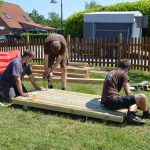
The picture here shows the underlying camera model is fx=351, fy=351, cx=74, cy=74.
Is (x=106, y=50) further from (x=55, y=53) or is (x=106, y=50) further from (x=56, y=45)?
(x=56, y=45)

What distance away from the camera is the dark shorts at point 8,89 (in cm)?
729

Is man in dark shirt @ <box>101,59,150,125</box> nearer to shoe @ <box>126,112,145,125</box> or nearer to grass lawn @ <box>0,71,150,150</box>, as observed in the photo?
shoe @ <box>126,112,145,125</box>

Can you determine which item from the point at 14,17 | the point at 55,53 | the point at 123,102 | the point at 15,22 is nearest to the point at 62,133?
the point at 123,102

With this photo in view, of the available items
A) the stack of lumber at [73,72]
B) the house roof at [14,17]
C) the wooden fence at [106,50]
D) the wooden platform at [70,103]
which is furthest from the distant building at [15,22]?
the wooden platform at [70,103]

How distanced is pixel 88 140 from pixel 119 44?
991 centimetres

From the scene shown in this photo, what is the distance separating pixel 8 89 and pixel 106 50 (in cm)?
853

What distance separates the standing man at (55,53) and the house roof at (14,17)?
2118 inches

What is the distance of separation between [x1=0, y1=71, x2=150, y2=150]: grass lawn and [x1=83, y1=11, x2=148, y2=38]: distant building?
43.2 feet

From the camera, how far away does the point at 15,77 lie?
710 centimetres

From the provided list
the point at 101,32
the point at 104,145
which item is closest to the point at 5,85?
the point at 104,145

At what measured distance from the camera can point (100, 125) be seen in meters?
5.95

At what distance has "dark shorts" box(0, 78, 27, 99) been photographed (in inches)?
287

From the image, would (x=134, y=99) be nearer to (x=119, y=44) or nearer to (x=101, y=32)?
(x=119, y=44)

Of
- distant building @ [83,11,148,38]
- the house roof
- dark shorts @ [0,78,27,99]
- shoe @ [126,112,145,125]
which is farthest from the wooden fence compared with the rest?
the house roof
